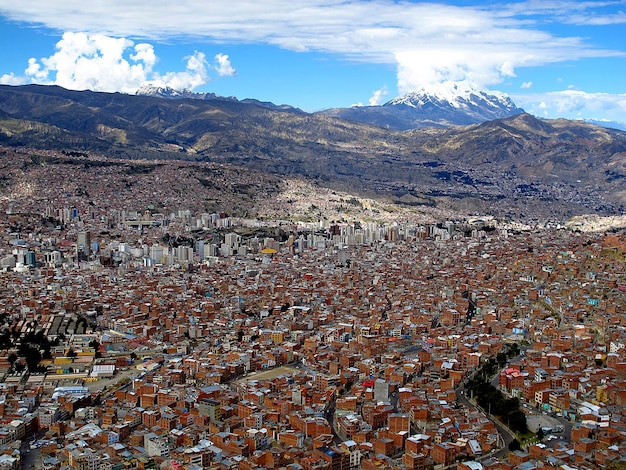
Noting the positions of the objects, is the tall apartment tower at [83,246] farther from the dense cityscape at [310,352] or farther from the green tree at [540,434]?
the green tree at [540,434]

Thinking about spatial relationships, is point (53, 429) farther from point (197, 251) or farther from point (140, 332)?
point (197, 251)

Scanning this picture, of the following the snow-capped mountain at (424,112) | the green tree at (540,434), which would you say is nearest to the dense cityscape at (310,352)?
the green tree at (540,434)

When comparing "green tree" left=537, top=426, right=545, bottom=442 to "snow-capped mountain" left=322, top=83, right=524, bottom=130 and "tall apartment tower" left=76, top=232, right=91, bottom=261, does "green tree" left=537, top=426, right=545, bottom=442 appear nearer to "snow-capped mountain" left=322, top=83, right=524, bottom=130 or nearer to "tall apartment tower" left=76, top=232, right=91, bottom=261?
"tall apartment tower" left=76, top=232, right=91, bottom=261

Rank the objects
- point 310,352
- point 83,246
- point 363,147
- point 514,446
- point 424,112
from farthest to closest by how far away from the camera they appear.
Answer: point 424,112
point 363,147
point 83,246
point 310,352
point 514,446

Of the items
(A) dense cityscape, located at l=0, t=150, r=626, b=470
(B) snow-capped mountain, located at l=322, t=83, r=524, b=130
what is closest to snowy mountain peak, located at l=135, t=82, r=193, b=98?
(B) snow-capped mountain, located at l=322, t=83, r=524, b=130

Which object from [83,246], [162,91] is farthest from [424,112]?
[83,246]

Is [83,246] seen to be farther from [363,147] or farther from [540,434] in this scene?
[363,147]
